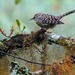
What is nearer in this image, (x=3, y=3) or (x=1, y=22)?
(x=1, y=22)

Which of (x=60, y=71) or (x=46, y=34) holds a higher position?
(x=46, y=34)

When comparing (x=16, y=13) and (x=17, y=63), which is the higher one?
(x=16, y=13)

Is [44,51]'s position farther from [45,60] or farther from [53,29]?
[53,29]

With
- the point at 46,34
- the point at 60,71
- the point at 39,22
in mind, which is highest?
the point at 39,22

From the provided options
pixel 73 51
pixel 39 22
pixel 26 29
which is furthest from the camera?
pixel 39 22

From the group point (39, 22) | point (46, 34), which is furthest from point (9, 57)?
point (39, 22)

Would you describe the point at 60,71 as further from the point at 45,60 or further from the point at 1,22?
the point at 1,22

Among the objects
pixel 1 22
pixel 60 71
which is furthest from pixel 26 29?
pixel 60 71

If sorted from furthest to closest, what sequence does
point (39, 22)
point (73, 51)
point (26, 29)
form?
point (39, 22)
point (26, 29)
point (73, 51)

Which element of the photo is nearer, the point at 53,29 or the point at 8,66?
the point at 8,66
